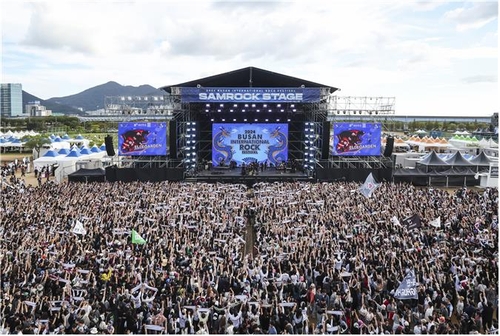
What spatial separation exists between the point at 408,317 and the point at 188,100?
74.4 feet

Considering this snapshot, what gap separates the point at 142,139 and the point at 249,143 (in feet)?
27.1

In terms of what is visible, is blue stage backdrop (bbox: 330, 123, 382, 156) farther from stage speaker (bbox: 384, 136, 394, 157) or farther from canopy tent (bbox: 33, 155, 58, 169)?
canopy tent (bbox: 33, 155, 58, 169)

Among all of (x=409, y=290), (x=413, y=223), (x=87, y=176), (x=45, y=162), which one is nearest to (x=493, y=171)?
Answer: (x=413, y=223)

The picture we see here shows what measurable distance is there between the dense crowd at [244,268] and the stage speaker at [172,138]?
12.4 metres

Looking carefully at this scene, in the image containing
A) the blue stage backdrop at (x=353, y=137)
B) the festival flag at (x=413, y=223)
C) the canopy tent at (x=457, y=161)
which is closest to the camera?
the festival flag at (x=413, y=223)

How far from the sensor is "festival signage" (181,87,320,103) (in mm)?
28500

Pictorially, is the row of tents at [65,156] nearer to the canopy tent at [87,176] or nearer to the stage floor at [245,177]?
the canopy tent at [87,176]

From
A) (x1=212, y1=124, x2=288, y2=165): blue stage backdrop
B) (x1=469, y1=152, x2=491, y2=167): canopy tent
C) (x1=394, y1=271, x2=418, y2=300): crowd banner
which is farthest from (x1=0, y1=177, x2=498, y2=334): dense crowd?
(x1=469, y1=152, x2=491, y2=167): canopy tent

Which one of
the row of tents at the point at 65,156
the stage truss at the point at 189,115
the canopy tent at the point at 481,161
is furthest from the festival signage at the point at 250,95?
the canopy tent at the point at 481,161

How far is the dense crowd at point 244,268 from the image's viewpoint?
8648 mm

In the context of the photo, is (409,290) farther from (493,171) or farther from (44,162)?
(44,162)

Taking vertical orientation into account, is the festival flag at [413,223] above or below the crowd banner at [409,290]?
above

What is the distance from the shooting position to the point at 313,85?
103 ft

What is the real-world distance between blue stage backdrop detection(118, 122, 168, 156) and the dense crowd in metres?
11.3
